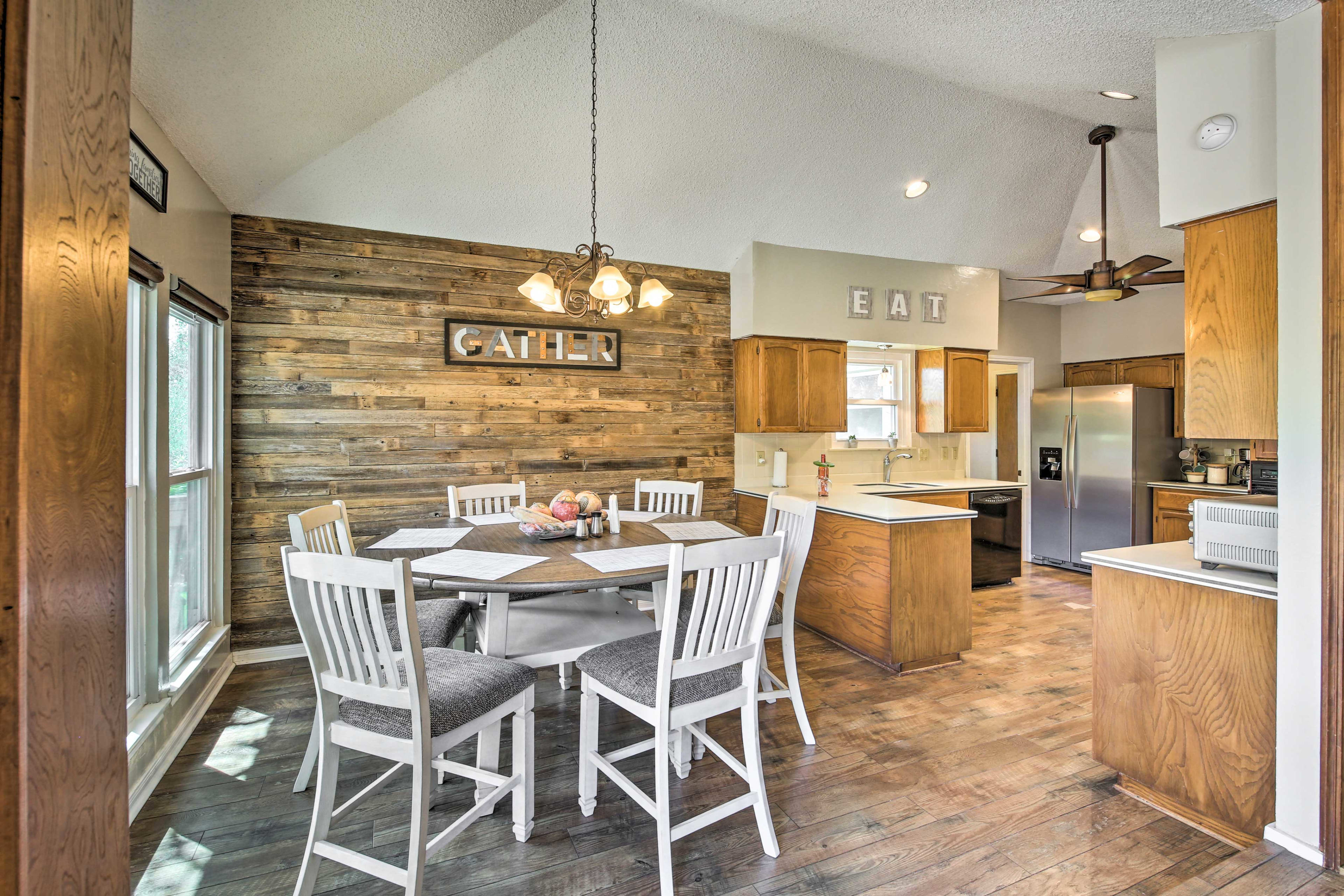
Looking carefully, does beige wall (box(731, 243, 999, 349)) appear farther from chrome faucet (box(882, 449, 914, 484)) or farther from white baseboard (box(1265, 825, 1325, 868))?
white baseboard (box(1265, 825, 1325, 868))

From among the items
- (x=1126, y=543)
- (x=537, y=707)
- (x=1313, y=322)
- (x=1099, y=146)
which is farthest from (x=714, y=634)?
(x=1126, y=543)

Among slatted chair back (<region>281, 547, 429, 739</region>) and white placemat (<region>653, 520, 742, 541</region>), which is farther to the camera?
white placemat (<region>653, 520, 742, 541</region>)

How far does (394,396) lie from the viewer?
11.9 ft

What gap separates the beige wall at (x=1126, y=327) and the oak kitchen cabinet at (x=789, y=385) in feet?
9.39

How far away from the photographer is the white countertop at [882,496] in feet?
10.7

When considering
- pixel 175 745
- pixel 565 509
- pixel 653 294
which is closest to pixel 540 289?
pixel 653 294

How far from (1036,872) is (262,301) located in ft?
13.6

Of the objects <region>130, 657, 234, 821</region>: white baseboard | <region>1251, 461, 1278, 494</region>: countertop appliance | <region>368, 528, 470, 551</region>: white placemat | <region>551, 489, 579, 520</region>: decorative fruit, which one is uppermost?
<region>1251, 461, 1278, 494</region>: countertop appliance

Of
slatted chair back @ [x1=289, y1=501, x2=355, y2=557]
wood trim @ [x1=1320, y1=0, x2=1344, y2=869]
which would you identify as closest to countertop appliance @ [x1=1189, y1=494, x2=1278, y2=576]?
wood trim @ [x1=1320, y1=0, x2=1344, y2=869]

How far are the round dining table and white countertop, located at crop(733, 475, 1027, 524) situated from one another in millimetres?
991

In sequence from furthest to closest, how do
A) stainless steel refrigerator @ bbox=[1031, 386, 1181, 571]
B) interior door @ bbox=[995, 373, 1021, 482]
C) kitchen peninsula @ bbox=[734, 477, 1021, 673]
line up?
interior door @ bbox=[995, 373, 1021, 482] → stainless steel refrigerator @ bbox=[1031, 386, 1181, 571] → kitchen peninsula @ bbox=[734, 477, 1021, 673]

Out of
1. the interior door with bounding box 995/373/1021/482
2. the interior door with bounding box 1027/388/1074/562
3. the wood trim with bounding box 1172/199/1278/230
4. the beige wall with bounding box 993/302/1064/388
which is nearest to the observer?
the wood trim with bounding box 1172/199/1278/230

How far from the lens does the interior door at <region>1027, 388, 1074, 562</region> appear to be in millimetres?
5398

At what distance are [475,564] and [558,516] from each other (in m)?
0.57
